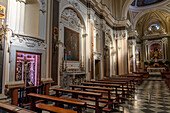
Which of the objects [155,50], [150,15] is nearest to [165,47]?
[155,50]

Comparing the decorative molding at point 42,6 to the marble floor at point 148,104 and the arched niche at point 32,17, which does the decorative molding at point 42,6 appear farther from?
the marble floor at point 148,104

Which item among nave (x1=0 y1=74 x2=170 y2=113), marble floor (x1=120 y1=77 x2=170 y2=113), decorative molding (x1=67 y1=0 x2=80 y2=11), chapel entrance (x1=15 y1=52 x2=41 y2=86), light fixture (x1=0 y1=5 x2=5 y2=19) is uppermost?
decorative molding (x1=67 y1=0 x2=80 y2=11)

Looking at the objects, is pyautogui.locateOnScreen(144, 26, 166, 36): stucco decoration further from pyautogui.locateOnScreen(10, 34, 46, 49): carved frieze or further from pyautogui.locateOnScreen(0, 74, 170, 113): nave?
pyautogui.locateOnScreen(10, 34, 46, 49): carved frieze

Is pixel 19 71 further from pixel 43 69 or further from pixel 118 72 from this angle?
pixel 118 72

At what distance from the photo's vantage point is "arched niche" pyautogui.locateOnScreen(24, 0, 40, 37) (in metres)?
5.34

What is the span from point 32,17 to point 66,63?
2.88 meters

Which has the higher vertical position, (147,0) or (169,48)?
(147,0)

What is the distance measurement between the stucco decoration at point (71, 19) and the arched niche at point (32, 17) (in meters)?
1.64

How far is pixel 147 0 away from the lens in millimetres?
17547

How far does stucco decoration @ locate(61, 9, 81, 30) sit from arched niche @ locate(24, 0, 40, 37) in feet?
5.37

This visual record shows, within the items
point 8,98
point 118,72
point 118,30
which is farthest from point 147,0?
point 8,98

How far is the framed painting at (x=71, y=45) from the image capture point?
7.11m

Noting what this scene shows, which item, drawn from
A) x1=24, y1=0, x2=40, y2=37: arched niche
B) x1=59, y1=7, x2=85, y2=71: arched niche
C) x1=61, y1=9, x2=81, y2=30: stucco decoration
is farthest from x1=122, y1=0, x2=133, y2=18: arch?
x1=24, y1=0, x2=40, y2=37: arched niche

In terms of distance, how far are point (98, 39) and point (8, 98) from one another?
8391 mm
